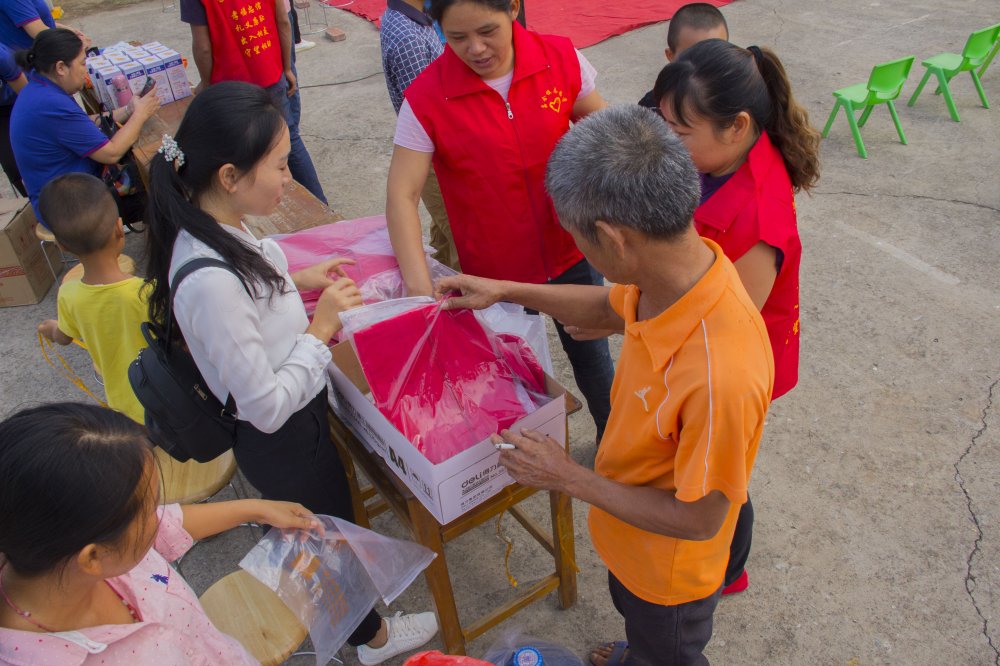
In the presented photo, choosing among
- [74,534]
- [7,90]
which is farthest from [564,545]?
[7,90]

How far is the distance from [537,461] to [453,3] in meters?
1.25

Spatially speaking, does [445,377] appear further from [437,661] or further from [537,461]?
[437,661]

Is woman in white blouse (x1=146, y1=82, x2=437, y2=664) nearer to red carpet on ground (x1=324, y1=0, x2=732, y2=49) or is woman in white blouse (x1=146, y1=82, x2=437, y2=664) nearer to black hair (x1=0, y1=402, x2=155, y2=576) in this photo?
black hair (x1=0, y1=402, x2=155, y2=576)

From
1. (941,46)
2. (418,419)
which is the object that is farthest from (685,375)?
(941,46)

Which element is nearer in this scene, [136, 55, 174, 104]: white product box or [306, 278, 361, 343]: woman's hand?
[306, 278, 361, 343]: woman's hand

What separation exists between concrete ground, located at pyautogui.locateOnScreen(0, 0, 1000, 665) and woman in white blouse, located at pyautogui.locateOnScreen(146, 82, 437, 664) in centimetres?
120

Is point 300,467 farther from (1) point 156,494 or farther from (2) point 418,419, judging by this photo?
(1) point 156,494

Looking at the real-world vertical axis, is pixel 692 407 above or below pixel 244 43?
above

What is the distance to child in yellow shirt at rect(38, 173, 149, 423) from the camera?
2375mm

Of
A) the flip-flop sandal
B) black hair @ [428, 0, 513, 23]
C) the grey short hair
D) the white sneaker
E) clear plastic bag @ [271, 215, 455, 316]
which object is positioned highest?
black hair @ [428, 0, 513, 23]

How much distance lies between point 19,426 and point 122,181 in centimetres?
353

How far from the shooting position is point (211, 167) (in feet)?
5.17

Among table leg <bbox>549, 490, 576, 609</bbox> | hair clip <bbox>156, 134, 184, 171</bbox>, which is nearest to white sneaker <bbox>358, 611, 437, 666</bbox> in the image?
table leg <bbox>549, 490, 576, 609</bbox>

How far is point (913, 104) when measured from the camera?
18.3ft
